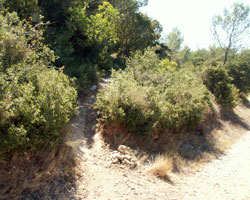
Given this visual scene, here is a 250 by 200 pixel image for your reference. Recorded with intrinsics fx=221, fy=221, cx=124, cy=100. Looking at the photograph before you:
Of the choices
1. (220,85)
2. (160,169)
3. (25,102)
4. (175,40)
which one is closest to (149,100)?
(160,169)

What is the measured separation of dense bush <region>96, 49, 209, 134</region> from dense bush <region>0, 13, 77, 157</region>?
1.68 m

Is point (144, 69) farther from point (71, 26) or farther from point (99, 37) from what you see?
point (71, 26)

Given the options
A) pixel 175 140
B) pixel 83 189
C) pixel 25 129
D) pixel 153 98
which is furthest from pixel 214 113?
pixel 25 129

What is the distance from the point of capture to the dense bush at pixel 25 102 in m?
3.54

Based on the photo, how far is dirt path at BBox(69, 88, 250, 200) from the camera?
189 inches

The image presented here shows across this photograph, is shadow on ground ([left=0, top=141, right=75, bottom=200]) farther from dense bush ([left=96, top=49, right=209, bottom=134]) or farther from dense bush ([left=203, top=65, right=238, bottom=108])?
dense bush ([left=203, top=65, right=238, bottom=108])

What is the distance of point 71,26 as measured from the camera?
10.1 m

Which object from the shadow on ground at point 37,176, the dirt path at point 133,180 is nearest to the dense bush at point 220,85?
the dirt path at point 133,180

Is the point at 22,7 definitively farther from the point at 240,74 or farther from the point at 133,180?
the point at 240,74

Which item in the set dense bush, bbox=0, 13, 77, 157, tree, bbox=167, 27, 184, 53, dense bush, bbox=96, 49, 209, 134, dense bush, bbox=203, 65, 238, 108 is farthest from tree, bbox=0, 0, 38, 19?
tree, bbox=167, 27, 184, 53

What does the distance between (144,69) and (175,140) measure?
3.44 meters

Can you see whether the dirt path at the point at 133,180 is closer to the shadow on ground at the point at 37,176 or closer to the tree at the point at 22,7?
the shadow on ground at the point at 37,176

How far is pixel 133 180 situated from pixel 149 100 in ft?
8.85

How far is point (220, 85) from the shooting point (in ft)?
47.3
